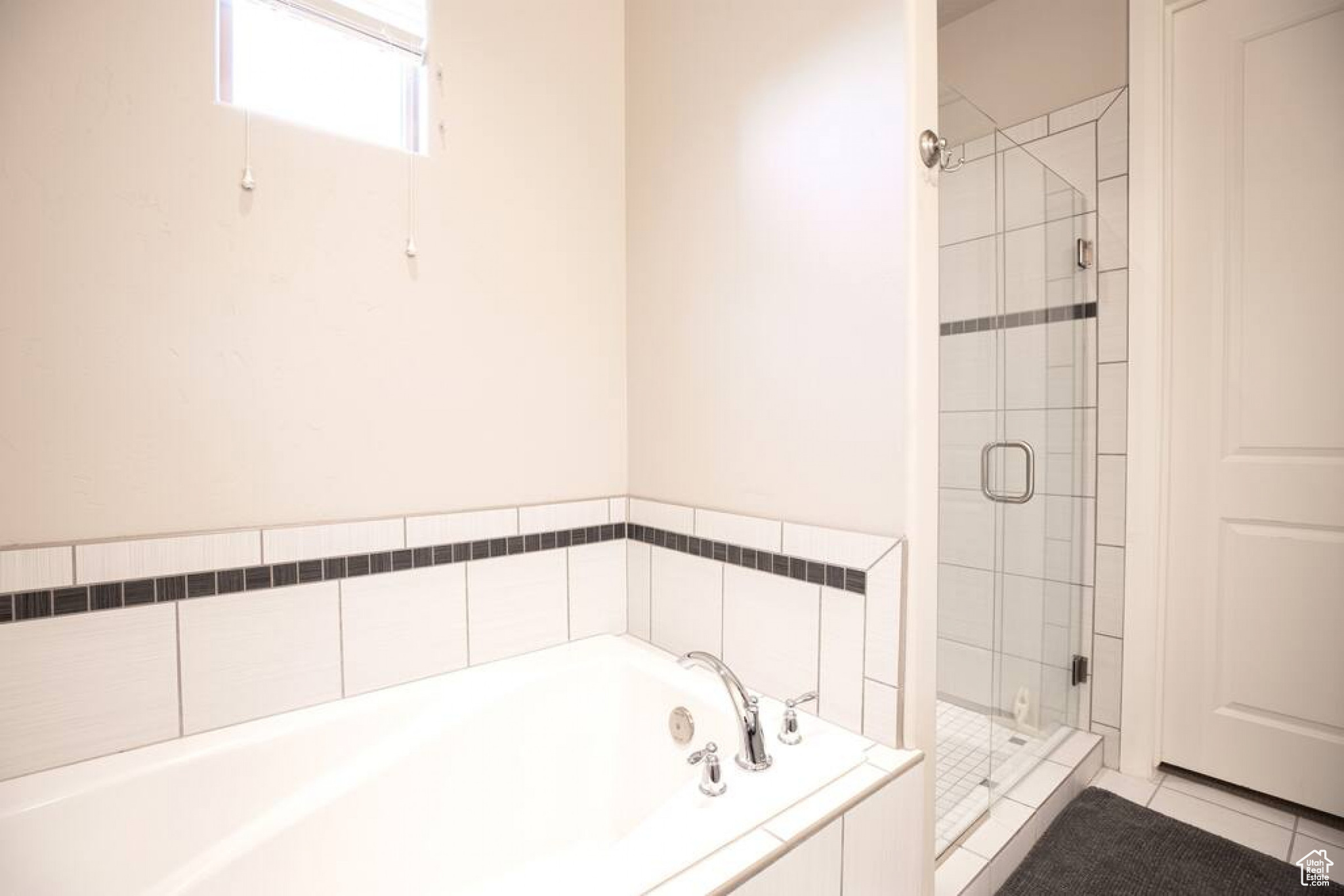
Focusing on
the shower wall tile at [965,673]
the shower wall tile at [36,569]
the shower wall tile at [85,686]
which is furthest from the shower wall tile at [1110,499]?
the shower wall tile at [36,569]

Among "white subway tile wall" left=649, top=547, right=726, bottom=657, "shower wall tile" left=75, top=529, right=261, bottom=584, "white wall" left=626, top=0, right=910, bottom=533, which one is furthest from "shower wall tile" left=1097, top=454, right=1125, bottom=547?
"shower wall tile" left=75, top=529, right=261, bottom=584

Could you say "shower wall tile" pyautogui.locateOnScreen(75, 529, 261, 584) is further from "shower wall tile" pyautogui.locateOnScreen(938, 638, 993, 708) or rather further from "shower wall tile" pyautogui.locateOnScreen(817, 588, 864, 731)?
"shower wall tile" pyautogui.locateOnScreen(938, 638, 993, 708)

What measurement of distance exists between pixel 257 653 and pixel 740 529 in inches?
41.0

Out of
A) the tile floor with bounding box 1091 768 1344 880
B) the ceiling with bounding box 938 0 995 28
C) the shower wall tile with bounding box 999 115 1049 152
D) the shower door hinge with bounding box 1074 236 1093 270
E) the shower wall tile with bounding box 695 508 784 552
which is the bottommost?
the tile floor with bounding box 1091 768 1344 880

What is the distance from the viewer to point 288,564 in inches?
48.6

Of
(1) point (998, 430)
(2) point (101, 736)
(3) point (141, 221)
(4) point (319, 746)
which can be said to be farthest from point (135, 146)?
(1) point (998, 430)

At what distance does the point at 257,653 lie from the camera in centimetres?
120

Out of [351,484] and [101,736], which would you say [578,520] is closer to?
[351,484]

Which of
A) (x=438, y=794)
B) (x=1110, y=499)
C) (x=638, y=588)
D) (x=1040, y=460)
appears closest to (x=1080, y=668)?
(x=1110, y=499)

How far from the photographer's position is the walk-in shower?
1.33m

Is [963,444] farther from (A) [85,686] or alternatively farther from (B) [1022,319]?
(A) [85,686]

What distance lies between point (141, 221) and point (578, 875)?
5.05 ft

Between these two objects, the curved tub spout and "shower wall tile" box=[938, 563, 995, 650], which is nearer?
the curved tub spout

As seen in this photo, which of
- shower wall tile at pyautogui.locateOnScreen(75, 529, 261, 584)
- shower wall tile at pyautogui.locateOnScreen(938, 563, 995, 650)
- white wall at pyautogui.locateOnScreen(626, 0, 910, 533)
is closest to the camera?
shower wall tile at pyautogui.locateOnScreen(75, 529, 261, 584)
